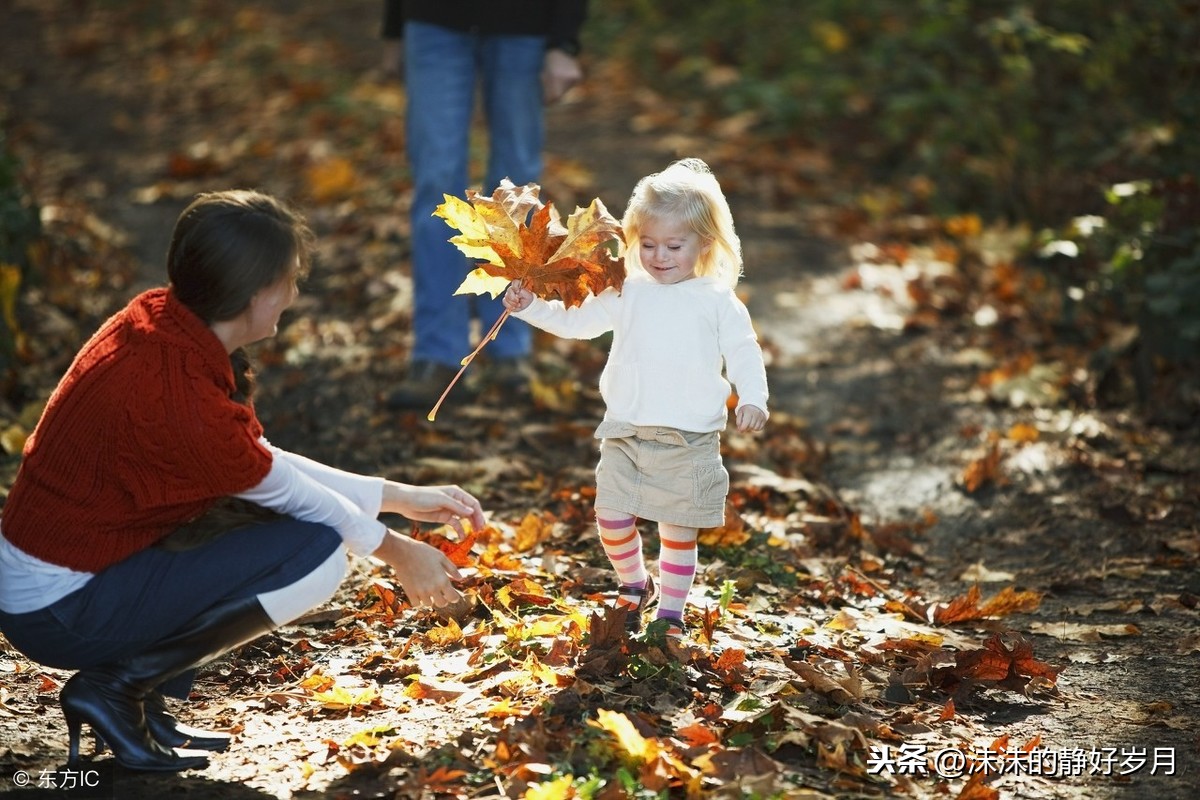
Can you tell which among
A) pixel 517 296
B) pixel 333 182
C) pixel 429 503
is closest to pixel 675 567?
pixel 429 503

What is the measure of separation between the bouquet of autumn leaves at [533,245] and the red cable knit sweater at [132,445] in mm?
608

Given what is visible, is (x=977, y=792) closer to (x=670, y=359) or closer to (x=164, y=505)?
(x=670, y=359)

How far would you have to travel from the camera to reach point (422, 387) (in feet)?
17.9

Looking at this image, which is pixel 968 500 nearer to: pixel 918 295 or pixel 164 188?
pixel 918 295

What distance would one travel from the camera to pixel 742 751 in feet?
9.18

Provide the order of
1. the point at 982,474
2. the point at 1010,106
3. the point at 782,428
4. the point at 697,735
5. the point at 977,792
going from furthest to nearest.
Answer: the point at 1010,106
the point at 782,428
the point at 982,474
the point at 697,735
the point at 977,792

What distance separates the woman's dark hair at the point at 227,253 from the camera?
278 cm

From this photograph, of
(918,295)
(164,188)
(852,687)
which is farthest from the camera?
(164,188)

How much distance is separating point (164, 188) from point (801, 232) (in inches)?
173

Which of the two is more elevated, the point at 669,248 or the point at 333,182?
the point at 669,248

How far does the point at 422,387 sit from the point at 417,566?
2504mm

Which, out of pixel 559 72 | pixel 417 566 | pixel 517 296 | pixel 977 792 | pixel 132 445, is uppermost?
pixel 559 72

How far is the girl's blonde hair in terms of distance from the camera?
10.4 ft

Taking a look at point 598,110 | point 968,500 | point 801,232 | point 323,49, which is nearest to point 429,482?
point 968,500
